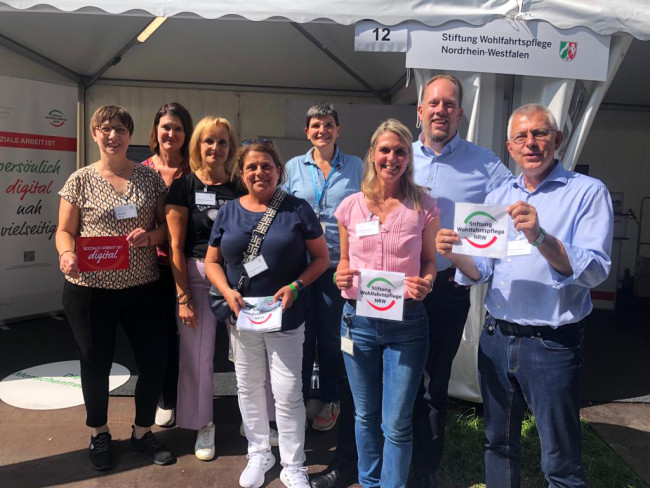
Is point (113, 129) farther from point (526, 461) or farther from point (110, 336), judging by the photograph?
point (526, 461)

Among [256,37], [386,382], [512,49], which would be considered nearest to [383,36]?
[512,49]

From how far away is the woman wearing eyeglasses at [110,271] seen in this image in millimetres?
2426

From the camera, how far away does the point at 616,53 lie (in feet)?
9.56

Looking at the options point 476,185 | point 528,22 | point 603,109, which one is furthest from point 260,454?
point 603,109

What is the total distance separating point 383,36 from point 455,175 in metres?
1.07

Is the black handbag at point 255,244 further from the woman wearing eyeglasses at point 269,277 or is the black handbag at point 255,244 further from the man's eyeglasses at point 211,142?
the man's eyeglasses at point 211,142

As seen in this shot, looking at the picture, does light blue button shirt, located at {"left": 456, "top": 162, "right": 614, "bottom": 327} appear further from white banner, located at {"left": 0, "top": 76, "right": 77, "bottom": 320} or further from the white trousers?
white banner, located at {"left": 0, "top": 76, "right": 77, "bottom": 320}

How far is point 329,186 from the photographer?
2803 millimetres

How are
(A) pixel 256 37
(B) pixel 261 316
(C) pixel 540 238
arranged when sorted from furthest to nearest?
(A) pixel 256 37, (B) pixel 261 316, (C) pixel 540 238

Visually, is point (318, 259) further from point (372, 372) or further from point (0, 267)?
point (0, 267)

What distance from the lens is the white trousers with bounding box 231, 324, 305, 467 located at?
7.84ft

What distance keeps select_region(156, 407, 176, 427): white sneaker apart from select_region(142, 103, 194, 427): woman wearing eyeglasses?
11.0 inches

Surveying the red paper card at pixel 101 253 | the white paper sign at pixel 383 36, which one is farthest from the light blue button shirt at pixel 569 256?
the red paper card at pixel 101 253

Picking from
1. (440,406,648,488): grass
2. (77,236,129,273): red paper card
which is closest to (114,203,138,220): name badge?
(77,236,129,273): red paper card
